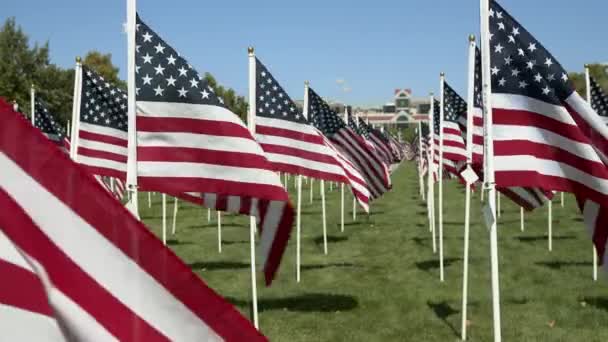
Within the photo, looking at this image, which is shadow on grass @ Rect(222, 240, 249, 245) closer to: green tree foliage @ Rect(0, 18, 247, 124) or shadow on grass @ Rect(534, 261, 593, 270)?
shadow on grass @ Rect(534, 261, 593, 270)

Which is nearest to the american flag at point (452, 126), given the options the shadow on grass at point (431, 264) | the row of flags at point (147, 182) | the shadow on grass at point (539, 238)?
the row of flags at point (147, 182)

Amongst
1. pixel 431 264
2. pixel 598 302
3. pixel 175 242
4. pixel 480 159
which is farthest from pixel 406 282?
pixel 175 242

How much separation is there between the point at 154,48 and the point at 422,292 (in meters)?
8.46

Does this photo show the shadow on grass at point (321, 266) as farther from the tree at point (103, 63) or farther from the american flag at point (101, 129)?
the tree at point (103, 63)

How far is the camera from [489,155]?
24.2 ft

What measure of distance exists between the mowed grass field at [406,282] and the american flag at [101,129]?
3.29 meters

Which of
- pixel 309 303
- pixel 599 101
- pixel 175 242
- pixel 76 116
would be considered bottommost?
pixel 309 303

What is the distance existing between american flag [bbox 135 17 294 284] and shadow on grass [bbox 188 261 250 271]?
31.8 feet

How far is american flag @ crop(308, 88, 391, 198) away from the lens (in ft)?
54.1

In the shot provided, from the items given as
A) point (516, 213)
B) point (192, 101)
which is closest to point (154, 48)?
point (192, 101)

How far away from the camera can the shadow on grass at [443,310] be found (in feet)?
39.9

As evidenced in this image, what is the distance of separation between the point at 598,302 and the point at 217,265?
27.0 feet

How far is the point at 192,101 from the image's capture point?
7.51m

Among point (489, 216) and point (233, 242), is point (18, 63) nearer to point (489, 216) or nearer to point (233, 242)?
point (233, 242)
